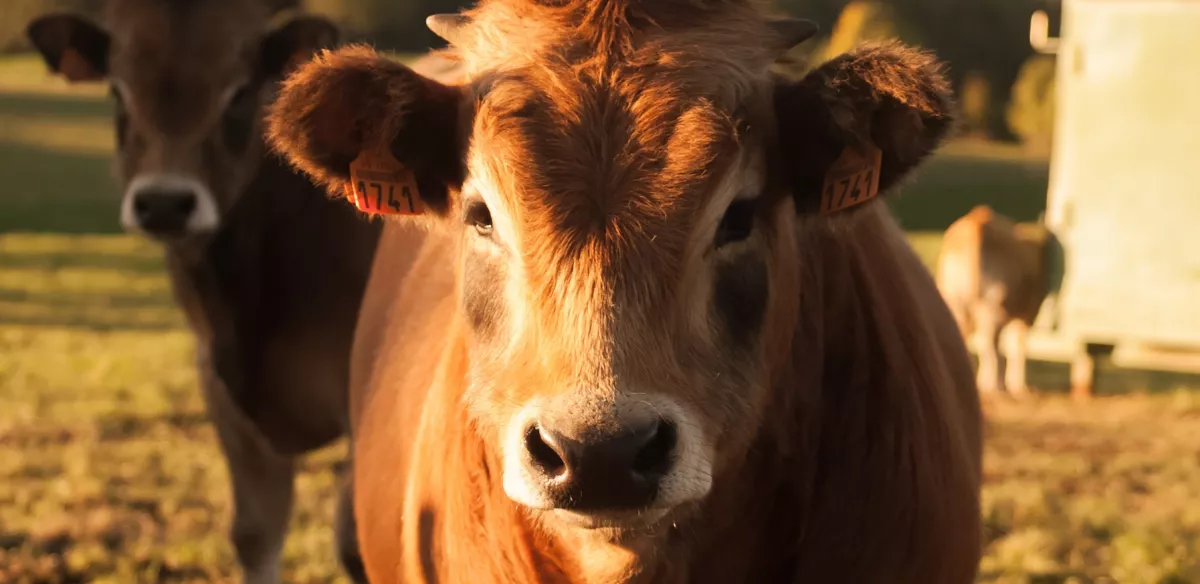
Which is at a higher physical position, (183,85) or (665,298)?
(665,298)

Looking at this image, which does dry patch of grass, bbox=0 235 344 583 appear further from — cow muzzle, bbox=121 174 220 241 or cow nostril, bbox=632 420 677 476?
cow nostril, bbox=632 420 677 476

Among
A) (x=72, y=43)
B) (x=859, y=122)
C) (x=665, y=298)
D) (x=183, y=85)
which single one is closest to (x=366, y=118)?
(x=665, y=298)

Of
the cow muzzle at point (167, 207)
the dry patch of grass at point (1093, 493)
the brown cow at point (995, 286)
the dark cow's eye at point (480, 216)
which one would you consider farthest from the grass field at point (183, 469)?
the cow muzzle at point (167, 207)

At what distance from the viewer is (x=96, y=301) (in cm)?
1449

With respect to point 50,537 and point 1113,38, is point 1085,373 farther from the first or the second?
point 50,537

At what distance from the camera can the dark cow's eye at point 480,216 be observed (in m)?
2.57

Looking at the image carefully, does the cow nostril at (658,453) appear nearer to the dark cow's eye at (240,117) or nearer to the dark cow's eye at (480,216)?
the dark cow's eye at (480,216)

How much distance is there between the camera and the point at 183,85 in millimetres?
5078

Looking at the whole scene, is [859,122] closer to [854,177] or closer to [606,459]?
[854,177]

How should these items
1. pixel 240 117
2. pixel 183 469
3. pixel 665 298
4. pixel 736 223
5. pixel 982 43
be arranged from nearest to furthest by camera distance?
1. pixel 665 298
2. pixel 736 223
3. pixel 240 117
4. pixel 183 469
5. pixel 982 43

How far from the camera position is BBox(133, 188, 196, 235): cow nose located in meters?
4.89

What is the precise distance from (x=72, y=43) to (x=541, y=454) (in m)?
3.95

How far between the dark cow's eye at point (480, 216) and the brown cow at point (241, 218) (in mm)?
2588

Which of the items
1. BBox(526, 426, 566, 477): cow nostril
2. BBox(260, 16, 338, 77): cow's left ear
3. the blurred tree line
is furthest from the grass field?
the blurred tree line
